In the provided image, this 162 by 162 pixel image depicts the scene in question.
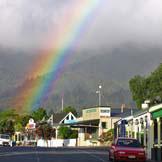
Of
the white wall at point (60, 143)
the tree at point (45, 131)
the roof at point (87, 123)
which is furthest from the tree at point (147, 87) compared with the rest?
the tree at point (45, 131)

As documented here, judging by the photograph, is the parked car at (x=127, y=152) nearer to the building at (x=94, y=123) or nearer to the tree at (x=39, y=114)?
the building at (x=94, y=123)

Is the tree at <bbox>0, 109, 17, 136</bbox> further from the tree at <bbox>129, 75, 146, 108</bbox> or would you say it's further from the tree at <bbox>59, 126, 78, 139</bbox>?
the tree at <bbox>129, 75, 146, 108</bbox>

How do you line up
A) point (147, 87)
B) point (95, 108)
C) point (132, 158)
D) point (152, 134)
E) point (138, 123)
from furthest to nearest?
point (95, 108) → point (147, 87) → point (138, 123) → point (152, 134) → point (132, 158)

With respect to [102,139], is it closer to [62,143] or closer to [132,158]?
[62,143]

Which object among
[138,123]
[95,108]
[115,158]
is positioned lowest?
[115,158]

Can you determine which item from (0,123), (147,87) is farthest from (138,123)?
(0,123)

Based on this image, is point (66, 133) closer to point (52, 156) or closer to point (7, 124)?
point (7, 124)

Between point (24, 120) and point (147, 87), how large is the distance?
60801mm

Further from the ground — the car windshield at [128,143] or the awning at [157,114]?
the awning at [157,114]

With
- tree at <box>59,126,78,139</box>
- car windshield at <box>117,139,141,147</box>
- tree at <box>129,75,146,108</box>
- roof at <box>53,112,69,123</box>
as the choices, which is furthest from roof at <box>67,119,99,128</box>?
car windshield at <box>117,139,141,147</box>

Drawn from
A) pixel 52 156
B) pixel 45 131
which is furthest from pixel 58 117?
Result: pixel 52 156

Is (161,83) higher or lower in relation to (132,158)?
higher

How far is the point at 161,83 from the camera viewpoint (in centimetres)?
9138

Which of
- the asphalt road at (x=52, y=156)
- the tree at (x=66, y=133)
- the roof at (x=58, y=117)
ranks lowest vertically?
the asphalt road at (x=52, y=156)
